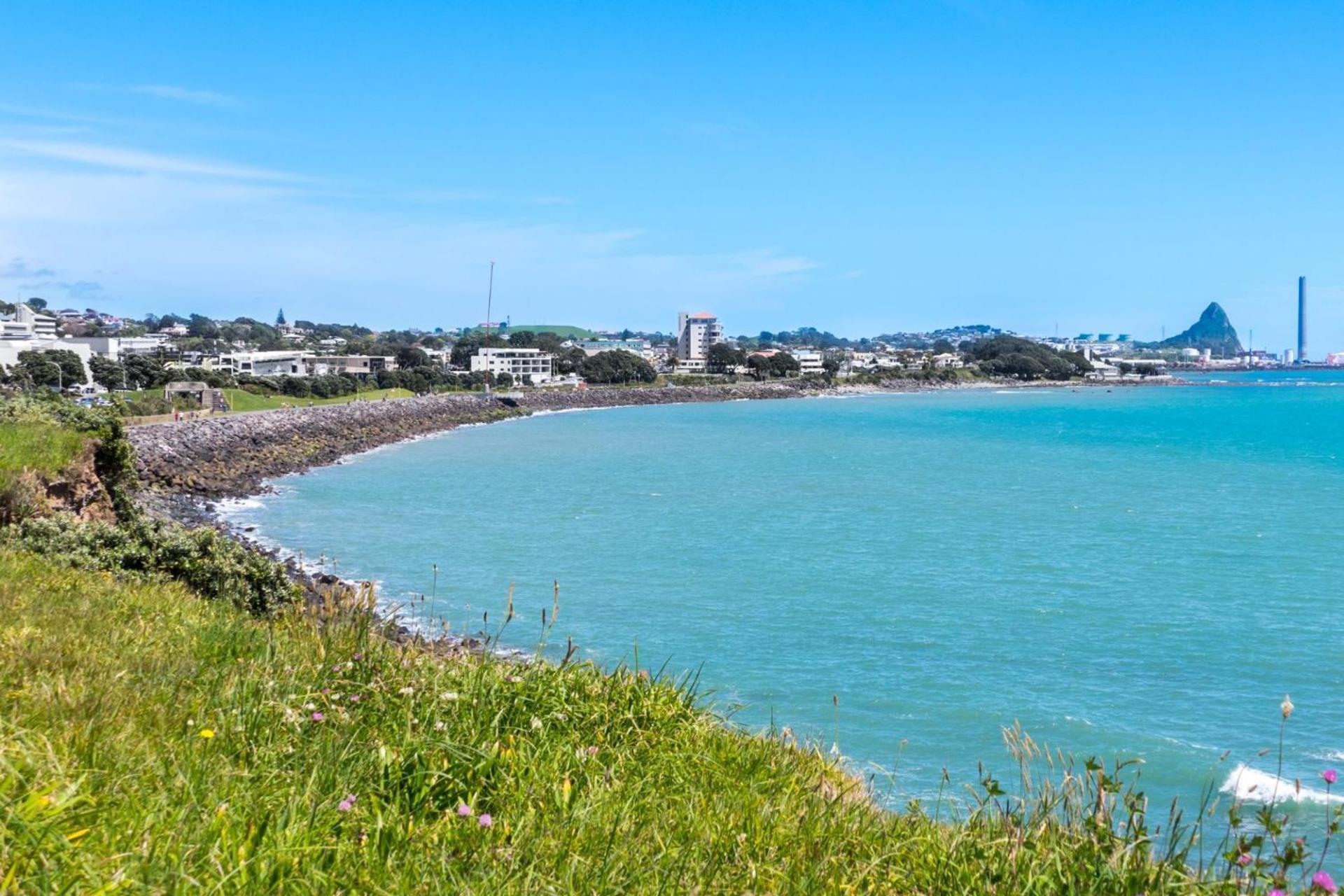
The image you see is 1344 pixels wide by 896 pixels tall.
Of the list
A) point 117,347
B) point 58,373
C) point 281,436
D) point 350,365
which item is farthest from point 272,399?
point 350,365

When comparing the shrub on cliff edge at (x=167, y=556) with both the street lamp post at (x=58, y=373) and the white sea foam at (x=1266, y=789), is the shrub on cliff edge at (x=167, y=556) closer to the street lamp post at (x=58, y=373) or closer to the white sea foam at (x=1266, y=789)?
the white sea foam at (x=1266, y=789)

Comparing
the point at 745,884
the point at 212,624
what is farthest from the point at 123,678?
the point at 745,884

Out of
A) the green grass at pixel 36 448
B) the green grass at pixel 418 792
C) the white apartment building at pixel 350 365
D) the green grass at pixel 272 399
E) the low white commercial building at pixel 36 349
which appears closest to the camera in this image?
the green grass at pixel 418 792

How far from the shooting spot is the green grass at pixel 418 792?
126 inches

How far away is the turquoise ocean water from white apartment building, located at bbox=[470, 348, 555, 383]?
66.0m

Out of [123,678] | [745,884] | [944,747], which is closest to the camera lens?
[745,884]

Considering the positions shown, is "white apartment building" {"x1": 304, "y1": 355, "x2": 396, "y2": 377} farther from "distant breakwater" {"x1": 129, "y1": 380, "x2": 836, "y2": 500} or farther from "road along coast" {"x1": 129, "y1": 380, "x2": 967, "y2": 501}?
"road along coast" {"x1": 129, "y1": 380, "x2": 967, "y2": 501}

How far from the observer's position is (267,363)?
10331 centimetres

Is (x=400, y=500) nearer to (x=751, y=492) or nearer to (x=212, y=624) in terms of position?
(x=751, y=492)

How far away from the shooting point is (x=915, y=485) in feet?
136

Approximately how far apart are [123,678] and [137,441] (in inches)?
1531

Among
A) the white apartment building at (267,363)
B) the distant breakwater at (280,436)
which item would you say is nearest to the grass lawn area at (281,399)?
the distant breakwater at (280,436)

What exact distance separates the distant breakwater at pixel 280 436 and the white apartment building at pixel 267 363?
17.3 m

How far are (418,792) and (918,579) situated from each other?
65.2 feet
